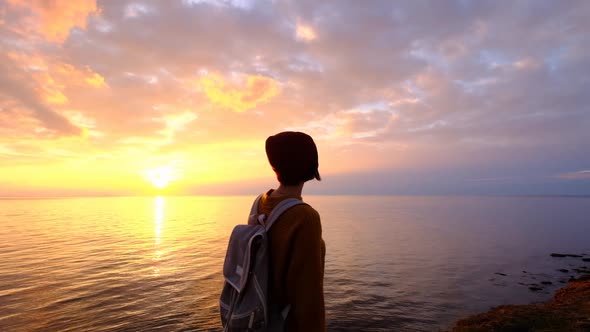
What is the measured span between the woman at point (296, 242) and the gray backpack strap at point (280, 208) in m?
0.03

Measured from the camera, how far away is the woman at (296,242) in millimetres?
2318

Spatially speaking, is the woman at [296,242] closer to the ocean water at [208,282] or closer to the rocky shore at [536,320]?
the rocky shore at [536,320]

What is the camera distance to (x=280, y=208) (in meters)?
2.48

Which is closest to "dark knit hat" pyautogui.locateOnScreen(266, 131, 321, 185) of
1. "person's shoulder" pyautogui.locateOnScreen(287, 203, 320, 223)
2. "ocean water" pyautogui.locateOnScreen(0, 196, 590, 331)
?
"person's shoulder" pyautogui.locateOnScreen(287, 203, 320, 223)

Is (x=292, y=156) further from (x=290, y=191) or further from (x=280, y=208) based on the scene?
(x=280, y=208)

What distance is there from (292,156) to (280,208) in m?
0.47

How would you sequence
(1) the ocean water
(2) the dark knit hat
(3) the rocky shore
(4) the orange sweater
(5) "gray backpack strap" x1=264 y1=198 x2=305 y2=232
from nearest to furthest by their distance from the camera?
(4) the orange sweater
(5) "gray backpack strap" x1=264 y1=198 x2=305 y2=232
(2) the dark knit hat
(3) the rocky shore
(1) the ocean water

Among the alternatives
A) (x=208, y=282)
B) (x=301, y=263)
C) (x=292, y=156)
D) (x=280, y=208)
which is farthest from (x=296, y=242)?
(x=208, y=282)

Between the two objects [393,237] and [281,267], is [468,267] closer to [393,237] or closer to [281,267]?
[393,237]

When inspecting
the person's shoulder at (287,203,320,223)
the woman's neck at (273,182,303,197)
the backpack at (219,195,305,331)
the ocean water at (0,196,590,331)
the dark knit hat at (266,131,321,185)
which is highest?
the dark knit hat at (266,131,321,185)

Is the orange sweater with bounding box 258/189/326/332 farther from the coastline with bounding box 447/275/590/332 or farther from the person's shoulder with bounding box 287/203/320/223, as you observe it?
the coastline with bounding box 447/275/590/332

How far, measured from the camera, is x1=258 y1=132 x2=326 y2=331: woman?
232 centimetres

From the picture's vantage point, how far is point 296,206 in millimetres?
2418

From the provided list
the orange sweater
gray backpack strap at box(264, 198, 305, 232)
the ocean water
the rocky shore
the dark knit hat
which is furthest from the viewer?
A: the ocean water
